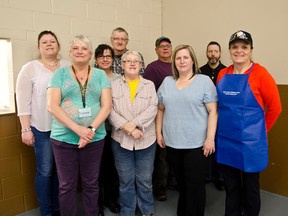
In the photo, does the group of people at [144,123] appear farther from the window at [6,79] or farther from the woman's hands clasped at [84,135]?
the window at [6,79]

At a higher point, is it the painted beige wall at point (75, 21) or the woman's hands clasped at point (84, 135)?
the painted beige wall at point (75, 21)

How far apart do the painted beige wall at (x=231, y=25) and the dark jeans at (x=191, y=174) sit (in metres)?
1.36

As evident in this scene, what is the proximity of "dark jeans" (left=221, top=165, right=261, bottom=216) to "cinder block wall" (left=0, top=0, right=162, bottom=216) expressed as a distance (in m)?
1.81

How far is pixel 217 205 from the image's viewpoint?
2.60 metres

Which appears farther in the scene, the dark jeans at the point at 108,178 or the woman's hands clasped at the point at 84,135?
the dark jeans at the point at 108,178

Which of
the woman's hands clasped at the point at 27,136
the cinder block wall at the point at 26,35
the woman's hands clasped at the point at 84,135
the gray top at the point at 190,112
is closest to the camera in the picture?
the woman's hands clasped at the point at 84,135

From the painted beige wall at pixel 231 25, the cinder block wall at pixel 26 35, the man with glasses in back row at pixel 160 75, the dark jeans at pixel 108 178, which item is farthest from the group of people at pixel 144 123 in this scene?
the painted beige wall at pixel 231 25

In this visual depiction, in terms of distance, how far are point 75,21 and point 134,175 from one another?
1697 millimetres

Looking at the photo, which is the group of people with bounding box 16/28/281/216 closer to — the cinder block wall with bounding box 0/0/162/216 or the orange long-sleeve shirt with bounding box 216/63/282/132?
the orange long-sleeve shirt with bounding box 216/63/282/132

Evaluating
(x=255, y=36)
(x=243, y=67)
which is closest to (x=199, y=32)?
(x=255, y=36)

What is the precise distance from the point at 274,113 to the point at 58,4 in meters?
2.22

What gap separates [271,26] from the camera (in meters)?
2.70

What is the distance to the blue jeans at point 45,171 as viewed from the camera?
2168 mm

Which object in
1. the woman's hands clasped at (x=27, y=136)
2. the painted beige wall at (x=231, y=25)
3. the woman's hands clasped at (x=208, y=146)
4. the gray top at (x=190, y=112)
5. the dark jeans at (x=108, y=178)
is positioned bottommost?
the dark jeans at (x=108, y=178)
